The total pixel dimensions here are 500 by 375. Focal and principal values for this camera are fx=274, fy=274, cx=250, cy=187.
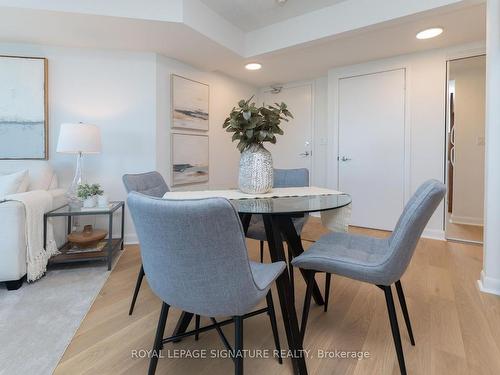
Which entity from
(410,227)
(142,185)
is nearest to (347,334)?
(410,227)

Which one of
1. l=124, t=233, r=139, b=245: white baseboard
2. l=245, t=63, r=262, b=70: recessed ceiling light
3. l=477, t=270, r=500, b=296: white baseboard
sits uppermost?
l=245, t=63, r=262, b=70: recessed ceiling light

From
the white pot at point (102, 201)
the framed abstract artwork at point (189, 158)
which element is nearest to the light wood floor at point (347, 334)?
the white pot at point (102, 201)

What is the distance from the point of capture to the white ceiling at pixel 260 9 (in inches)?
96.7

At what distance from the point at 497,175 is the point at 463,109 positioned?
2490mm

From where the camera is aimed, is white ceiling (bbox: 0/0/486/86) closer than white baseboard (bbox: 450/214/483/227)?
Yes

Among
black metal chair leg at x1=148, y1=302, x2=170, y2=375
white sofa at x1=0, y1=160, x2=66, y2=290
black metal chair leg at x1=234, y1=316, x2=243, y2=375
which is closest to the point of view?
black metal chair leg at x1=234, y1=316, x2=243, y2=375

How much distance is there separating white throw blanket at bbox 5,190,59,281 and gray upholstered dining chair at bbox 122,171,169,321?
2.66 feet

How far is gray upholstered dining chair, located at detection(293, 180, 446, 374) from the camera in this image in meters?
1.04

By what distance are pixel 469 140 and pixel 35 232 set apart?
498 centimetres

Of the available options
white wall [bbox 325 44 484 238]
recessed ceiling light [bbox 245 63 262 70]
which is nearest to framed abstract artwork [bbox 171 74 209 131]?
recessed ceiling light [bbox 245 63 262 70]

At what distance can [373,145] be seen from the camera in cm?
345

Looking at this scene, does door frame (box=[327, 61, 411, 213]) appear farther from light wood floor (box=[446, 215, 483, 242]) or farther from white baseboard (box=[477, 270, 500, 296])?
white baseboard (box=[477, 270, 500, 296])

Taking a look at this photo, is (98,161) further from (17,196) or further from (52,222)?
(17,196)

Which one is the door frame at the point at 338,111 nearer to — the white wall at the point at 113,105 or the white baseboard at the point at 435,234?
the white baseboard at the point at 435,234
